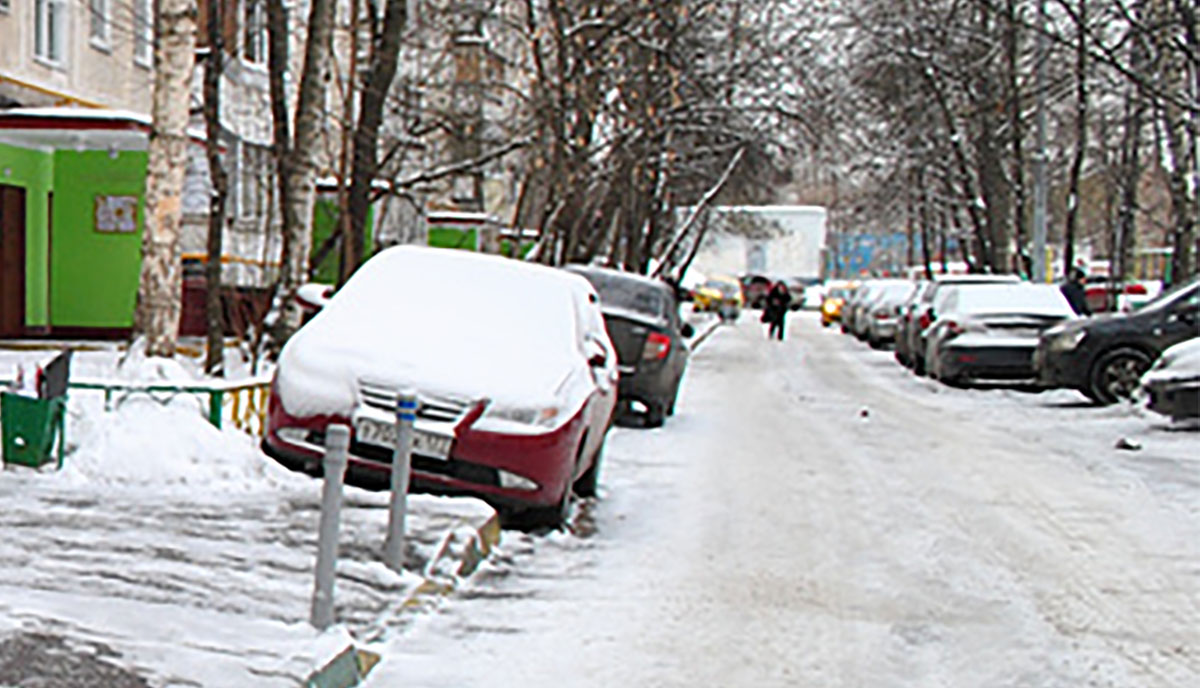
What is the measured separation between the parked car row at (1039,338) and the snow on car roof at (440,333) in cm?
781

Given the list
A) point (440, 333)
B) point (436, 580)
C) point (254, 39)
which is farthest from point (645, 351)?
point (254, 39)

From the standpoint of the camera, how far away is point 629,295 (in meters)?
19.0

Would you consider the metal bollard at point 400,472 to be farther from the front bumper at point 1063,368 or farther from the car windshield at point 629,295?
the front bumper at point 1063,368

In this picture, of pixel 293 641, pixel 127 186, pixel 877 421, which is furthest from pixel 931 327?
pixel 293 641

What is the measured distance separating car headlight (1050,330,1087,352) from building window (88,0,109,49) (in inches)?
538

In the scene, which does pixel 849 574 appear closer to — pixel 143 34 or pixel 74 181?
pixel 74 181

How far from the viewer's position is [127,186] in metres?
24.2

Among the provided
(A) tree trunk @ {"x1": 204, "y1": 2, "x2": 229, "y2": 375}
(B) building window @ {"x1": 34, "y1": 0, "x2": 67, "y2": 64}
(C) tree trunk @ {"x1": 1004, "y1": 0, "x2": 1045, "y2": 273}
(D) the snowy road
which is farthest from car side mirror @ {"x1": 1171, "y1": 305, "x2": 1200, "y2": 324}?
(B) building window @ {"x1": 34, "y1": 0, "x2": 67, "y2": 64}

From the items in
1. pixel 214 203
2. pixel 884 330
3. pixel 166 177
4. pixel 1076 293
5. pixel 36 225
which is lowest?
pixel 884 330

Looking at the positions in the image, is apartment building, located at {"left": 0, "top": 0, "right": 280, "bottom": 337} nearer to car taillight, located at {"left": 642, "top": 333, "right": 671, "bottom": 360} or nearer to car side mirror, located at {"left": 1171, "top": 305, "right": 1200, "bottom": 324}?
car taillight, located at {"left": 642, "top": 333, "right": 671, "bottom": 360}

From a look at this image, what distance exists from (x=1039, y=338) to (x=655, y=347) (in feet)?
23.7

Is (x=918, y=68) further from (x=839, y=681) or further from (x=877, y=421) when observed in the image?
(x=839, y=681)

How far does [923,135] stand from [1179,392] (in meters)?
28.8

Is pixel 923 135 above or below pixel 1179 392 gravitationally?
above
